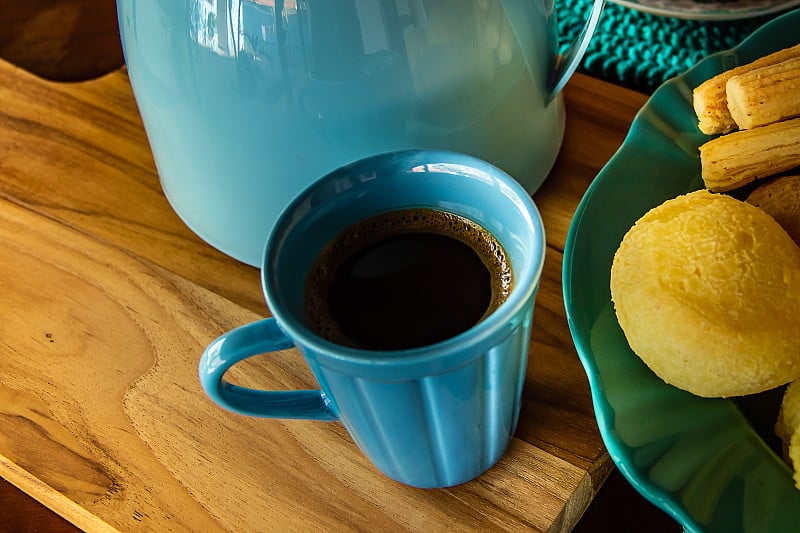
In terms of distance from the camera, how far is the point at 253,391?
32cm

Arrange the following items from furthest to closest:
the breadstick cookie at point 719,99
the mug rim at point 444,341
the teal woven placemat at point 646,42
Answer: the teal woven placemat at point 646,42 → the breadstick cookie at point 719,99 → the mug rim at point 444,341

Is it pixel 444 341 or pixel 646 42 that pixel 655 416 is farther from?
pixel 646 42

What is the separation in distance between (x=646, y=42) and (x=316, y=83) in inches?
10.9

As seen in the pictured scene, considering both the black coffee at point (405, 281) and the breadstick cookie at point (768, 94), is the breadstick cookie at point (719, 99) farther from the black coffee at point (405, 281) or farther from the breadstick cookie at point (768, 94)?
the black coffee at point (405, 281)

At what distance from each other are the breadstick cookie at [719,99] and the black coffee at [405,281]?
0.14m

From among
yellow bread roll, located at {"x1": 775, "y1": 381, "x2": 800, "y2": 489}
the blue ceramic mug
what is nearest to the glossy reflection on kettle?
the blue ceramic mug

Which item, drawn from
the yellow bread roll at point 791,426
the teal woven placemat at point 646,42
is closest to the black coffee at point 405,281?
the yellow bread roll at point 791,426

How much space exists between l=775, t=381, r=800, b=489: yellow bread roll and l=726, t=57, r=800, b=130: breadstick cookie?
0.12m

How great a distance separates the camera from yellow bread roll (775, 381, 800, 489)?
11.8 inches

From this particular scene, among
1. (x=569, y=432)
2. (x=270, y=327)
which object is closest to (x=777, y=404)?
(x=569, y=432)

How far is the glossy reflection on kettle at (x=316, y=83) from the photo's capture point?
1.06 feet

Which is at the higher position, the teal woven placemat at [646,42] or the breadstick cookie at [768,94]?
the breadstick cookie at [768,94]

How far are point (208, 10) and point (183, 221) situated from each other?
15 cm

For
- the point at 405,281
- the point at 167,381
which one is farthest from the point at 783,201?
the point at 167,381
